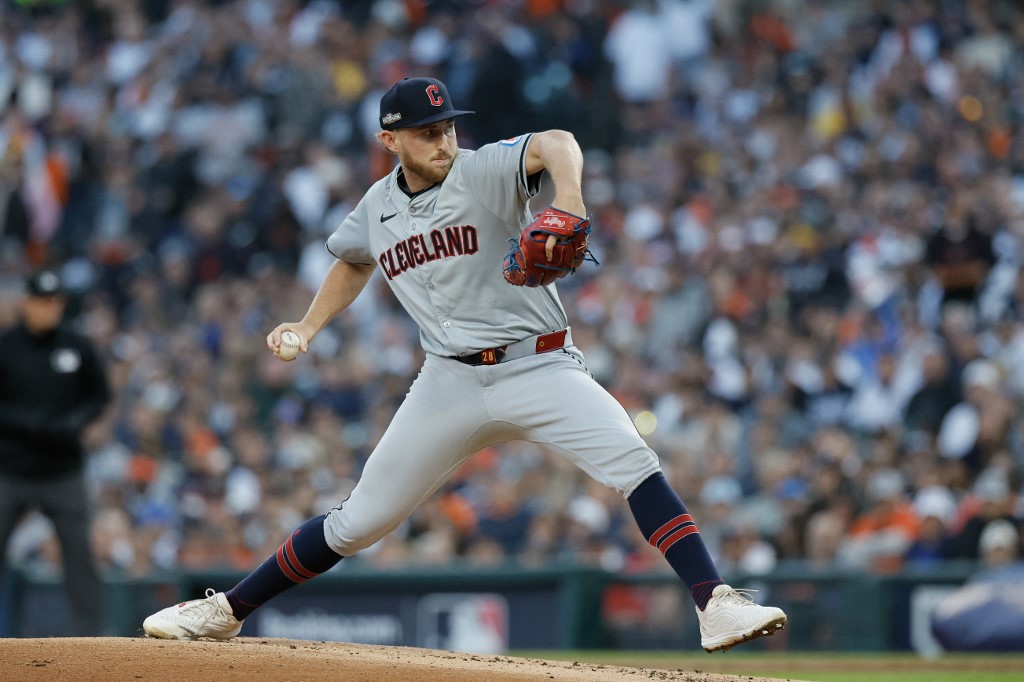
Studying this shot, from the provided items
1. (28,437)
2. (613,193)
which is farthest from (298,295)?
(28,437)

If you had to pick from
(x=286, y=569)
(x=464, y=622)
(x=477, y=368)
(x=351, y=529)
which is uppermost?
(x=477, y=368)

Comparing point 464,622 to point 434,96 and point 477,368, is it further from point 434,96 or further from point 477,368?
point 434,96

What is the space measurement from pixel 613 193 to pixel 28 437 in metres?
7.23

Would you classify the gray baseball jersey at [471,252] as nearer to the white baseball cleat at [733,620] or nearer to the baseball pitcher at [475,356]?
the baseball pitcher at [475,356]

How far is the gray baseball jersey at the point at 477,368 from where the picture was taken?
15.3 ft

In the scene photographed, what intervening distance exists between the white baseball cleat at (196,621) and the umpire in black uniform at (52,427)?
99.9 inches

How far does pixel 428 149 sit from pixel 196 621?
1.82 metres

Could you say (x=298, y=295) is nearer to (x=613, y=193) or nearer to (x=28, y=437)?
(x=613, y=193)

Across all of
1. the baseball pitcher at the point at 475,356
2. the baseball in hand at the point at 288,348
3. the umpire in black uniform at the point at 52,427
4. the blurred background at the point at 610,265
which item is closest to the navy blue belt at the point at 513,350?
the baseball pitcher at the point at 475,356

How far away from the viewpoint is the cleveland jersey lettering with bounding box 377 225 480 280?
4707 mm

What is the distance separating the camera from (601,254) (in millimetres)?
13023

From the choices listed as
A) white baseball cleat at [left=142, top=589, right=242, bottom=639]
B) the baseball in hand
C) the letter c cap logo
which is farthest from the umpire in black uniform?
the letter c cap logo

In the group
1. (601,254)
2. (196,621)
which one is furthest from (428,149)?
(601,254)

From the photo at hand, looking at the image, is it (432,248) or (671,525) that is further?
(432,248)
